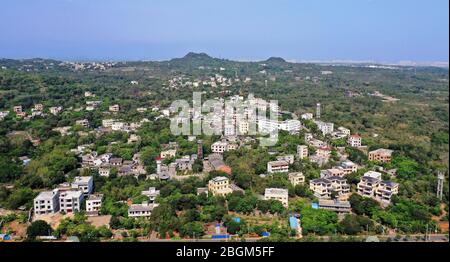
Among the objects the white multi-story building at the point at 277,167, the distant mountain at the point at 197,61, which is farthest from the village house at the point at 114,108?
the distant mountain at the point at 197,61

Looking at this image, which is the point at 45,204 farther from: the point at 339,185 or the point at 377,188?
the point at 377,188

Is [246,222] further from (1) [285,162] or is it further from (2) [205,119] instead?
(2) [205,119]

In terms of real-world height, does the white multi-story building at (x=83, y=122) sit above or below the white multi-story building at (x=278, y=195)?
above

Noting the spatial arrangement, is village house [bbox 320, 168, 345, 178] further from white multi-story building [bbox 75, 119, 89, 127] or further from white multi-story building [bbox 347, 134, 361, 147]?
white multi-story building [bbox 75, 119, 89, 127]

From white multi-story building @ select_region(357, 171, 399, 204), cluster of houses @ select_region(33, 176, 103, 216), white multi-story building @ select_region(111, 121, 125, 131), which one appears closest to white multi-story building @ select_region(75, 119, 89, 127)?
white multi-story building @ select_region(111, 121, 125, 131)

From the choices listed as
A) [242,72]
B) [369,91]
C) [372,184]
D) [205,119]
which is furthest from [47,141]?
[242,72]

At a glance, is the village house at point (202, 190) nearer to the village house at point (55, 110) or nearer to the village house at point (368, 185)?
the village house at point (368, 185)

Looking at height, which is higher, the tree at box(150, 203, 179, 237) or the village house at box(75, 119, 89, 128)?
the village house at box(75, 119, 89, 128)
